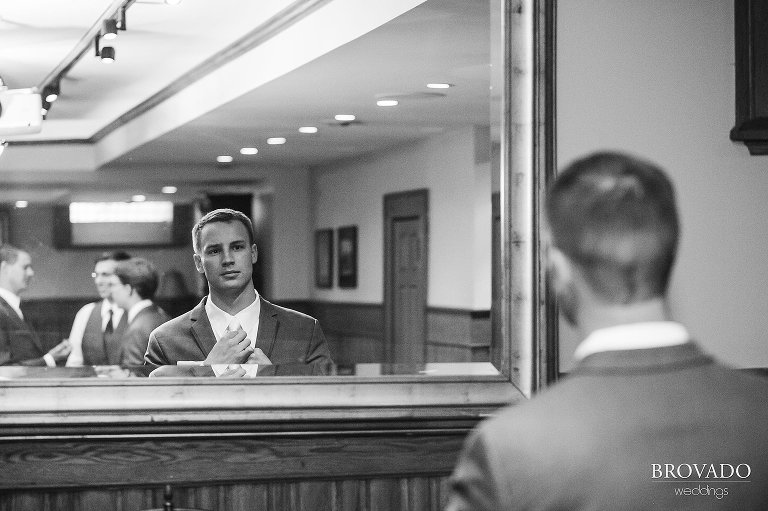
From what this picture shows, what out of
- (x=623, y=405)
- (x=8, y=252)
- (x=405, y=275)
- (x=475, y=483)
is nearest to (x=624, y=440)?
(x=623, y=405)

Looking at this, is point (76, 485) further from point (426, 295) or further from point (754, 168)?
point (754, 168)

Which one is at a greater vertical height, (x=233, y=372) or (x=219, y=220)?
(x=219, y=220)

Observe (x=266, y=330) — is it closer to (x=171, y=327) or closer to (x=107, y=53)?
(x=171, y=327)

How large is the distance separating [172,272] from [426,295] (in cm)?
60

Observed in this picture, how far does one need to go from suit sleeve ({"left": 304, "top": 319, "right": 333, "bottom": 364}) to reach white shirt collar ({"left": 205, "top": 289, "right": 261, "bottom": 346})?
137mm

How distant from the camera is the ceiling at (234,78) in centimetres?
233

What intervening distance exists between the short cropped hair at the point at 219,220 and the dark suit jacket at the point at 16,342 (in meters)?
0.42

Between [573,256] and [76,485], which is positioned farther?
[76,485]

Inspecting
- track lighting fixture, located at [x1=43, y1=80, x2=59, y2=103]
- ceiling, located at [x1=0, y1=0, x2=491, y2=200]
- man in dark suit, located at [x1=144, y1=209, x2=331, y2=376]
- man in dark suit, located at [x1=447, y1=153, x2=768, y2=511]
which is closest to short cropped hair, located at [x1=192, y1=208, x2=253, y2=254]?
man in dark suit, located at [x1=144, y1=209, x2=331, y2=376]

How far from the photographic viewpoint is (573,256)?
3.48 ft

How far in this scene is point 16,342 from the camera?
233cm

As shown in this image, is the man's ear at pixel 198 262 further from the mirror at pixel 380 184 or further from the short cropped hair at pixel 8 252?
the short cropped hair at pixel 8 252

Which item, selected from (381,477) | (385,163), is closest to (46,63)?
(385,163)

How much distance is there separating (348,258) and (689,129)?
3.12 feet
